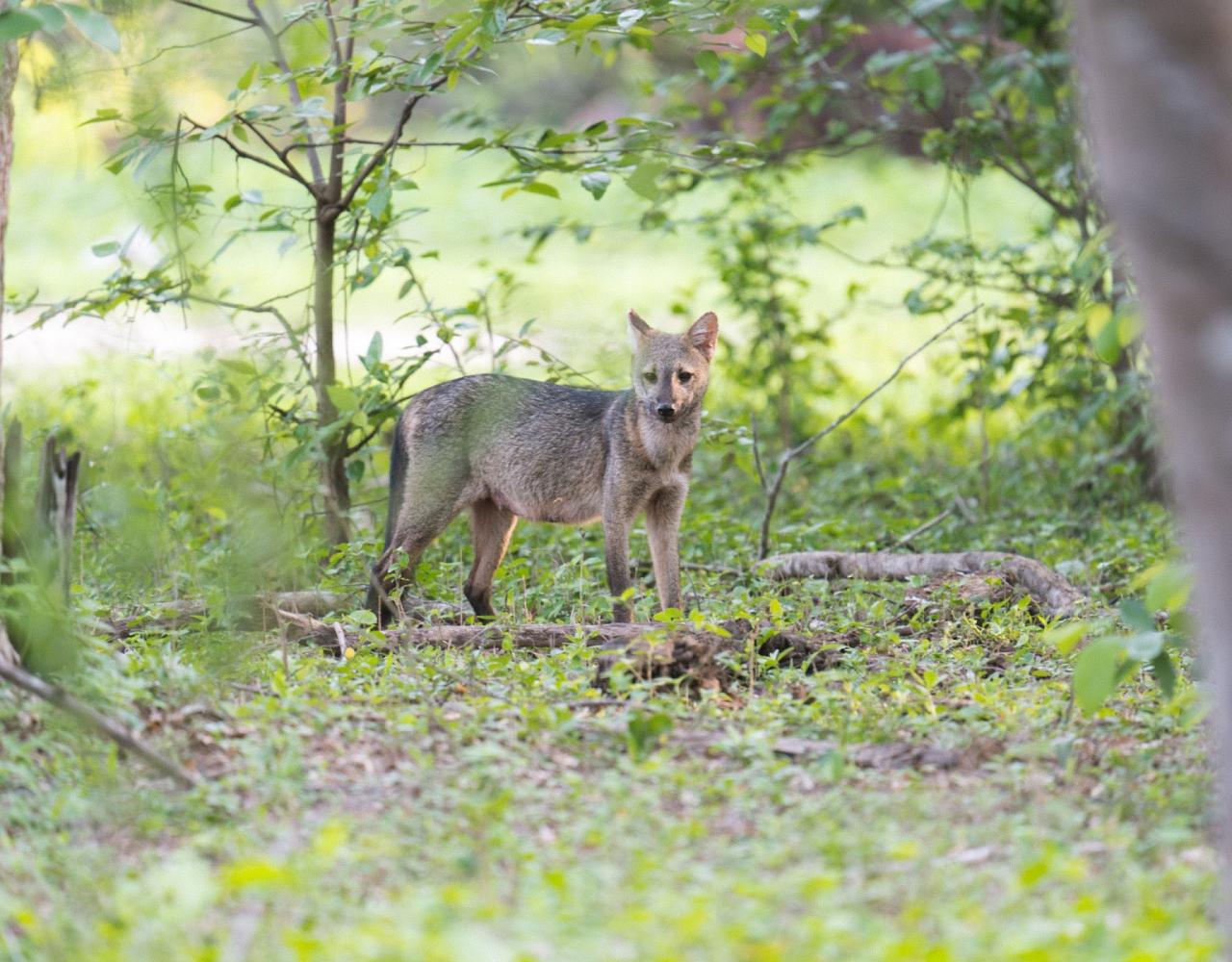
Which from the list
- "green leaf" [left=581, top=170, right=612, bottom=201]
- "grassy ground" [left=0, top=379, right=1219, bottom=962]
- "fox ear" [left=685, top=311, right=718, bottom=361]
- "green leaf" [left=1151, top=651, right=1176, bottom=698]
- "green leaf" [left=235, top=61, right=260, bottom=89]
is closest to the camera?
"grassy ground" [left=0, top=379, right=1219, bottom=962]

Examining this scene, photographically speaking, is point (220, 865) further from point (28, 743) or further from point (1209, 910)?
point (1209, 910)

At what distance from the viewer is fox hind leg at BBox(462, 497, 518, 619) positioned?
23.1 feet

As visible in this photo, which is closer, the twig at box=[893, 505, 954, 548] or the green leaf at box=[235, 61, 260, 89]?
the green leaf at box=[235, 61, 260, 89]

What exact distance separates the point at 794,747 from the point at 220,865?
5.42 feet

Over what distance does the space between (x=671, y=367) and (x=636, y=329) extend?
17.6 inches

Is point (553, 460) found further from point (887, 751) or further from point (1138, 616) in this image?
point (1138, 616)

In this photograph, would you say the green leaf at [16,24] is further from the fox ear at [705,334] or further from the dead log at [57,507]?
the fox ear at [705,334]

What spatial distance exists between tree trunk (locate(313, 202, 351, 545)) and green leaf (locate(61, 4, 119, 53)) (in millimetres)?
3159

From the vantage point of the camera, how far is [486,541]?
727 centimetres

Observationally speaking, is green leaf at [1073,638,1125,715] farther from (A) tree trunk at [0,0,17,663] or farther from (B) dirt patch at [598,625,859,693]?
(A) tree trunk at [0,0,17,663]

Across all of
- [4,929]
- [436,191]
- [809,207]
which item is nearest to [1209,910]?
[4,929]

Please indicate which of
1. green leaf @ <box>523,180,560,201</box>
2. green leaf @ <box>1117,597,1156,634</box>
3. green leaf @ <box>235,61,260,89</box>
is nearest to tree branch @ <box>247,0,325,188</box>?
green leaf @ <box>235,61,260,89</box>

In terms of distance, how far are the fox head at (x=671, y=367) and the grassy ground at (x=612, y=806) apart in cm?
121

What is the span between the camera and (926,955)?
2746mm
